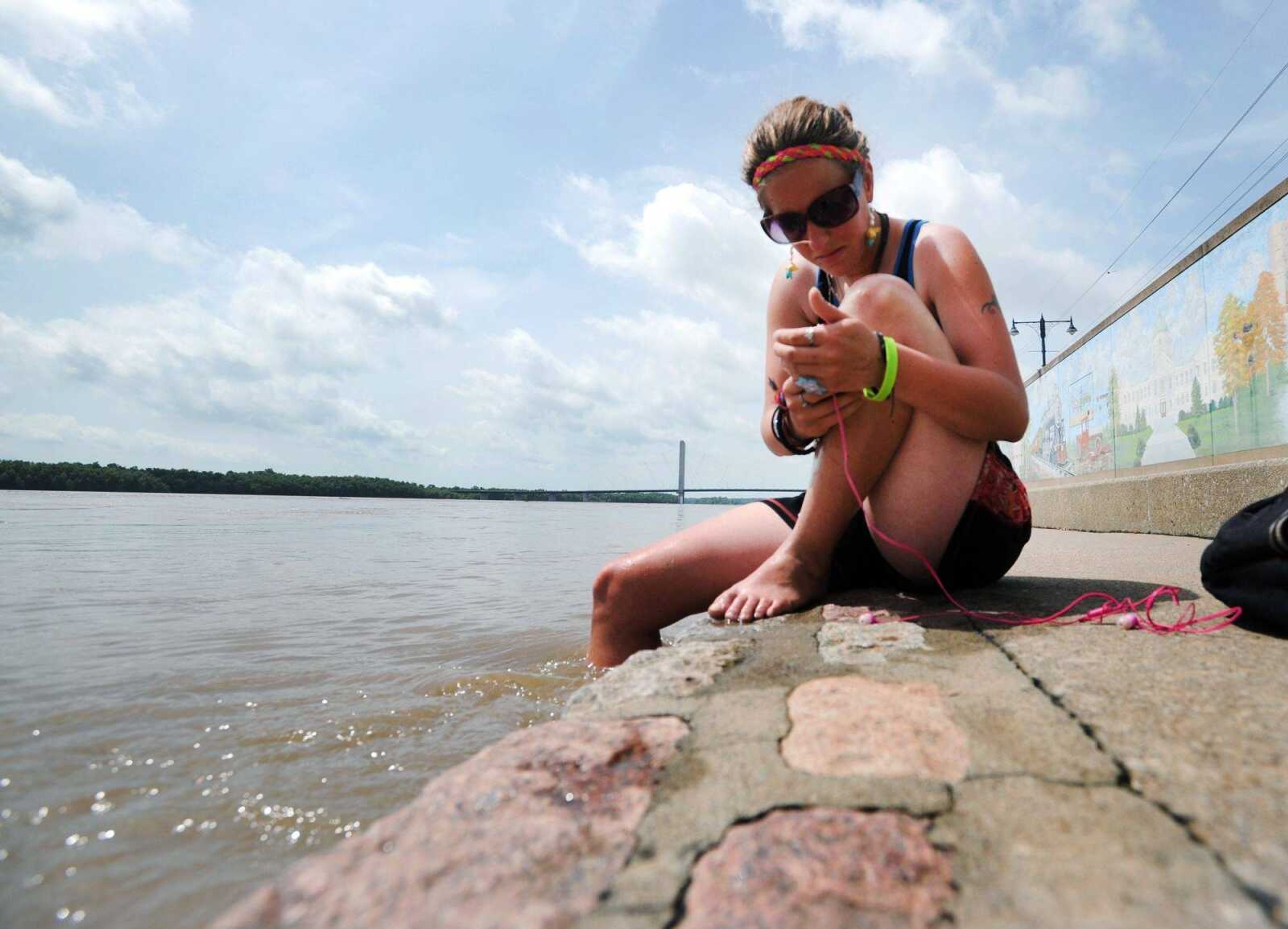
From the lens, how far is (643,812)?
2.17ft

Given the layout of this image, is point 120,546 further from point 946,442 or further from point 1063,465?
point 1063,465

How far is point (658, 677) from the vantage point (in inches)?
44.1

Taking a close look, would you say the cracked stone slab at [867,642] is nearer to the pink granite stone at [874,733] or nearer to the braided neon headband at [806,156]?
the pink granite stone at [874,733]

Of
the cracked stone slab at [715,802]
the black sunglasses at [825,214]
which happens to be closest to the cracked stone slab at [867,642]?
the cracked stone slab at [715,802]

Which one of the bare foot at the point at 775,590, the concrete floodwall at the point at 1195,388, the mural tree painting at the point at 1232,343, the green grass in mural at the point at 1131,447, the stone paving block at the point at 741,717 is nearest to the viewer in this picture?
the stone paving block at the point at 741,717

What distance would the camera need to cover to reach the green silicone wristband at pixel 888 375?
138cm

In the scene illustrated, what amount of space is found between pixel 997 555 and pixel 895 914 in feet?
4.49

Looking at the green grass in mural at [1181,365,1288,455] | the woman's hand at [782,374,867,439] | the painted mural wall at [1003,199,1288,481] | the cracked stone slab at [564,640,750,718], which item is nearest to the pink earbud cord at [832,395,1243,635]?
the woman's hand at [782,374,867,439]

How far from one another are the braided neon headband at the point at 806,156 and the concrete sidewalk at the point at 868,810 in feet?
3.94

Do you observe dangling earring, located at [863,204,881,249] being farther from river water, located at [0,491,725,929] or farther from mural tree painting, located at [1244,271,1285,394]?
mural tree painting, located at [1244,271,1285,394]

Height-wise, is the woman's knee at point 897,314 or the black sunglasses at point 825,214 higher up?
the black sunglasses at point 825,214

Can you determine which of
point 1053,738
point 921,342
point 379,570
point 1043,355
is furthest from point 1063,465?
point 1043,355

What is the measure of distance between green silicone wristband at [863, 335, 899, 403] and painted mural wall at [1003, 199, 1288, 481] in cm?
389

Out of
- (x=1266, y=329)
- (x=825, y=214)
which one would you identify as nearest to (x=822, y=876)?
(x=825, y=214)
